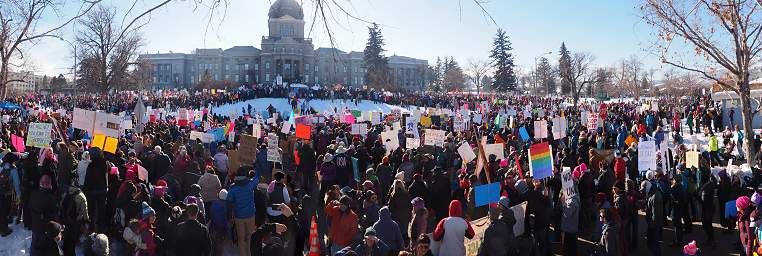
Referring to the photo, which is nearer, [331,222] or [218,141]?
[331,222]

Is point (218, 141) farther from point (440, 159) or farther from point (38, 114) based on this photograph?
point (38, 114)

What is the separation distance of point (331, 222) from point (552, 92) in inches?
3733

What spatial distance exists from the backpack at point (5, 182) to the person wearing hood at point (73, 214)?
265 centimetres

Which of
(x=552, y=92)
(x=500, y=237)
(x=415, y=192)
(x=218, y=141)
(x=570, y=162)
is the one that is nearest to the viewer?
(x=500, y=237)

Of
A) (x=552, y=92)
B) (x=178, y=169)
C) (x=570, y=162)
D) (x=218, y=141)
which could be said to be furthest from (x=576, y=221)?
(x=552, y=92)

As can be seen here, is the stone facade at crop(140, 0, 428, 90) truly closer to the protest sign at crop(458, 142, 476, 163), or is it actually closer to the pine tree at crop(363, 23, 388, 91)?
the pine tree at crop(363, 23, 388, 91)

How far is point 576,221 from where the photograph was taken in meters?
8.45

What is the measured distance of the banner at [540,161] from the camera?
383 inches

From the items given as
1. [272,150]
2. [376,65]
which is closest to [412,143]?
[272,150]

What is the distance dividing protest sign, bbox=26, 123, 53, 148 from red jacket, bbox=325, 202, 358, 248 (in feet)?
23.5

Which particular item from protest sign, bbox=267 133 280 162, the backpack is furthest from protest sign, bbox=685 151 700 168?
the backpack

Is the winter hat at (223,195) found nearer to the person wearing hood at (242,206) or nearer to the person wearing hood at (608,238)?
the person wearing hood at (242,206)

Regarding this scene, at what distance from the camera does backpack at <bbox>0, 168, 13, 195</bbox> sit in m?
9.55

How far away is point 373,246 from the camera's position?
20.0 ft
